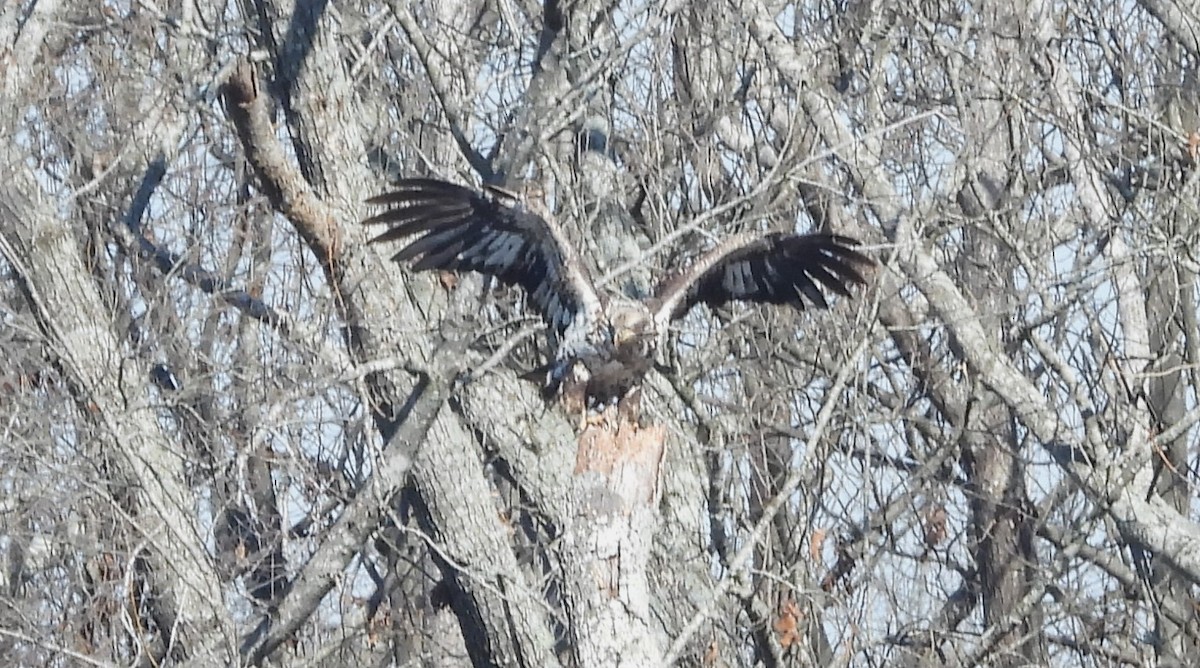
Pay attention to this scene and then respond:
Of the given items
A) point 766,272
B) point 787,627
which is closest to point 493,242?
point 766,272

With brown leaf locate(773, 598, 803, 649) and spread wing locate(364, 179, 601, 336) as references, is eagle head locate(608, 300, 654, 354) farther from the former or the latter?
brown leaf locate(773, 598, 803, 649)

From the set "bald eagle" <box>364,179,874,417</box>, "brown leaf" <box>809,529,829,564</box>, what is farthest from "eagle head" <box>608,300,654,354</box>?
"brown leaf" <box>809,529,829,564</box>

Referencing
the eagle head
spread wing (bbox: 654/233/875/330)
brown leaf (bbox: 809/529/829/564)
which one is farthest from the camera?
brown leaf (bbox: 809/529/829/564)

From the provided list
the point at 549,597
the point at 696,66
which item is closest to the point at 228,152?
the point at 696,66

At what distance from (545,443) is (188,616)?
1.64 m

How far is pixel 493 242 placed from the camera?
6.57 meters

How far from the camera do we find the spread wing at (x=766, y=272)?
6527 mm

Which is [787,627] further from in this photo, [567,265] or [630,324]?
[567,265]

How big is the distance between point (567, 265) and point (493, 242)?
1.20 ft

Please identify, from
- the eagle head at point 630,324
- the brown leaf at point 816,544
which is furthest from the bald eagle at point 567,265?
the brown leaf at point 816,544

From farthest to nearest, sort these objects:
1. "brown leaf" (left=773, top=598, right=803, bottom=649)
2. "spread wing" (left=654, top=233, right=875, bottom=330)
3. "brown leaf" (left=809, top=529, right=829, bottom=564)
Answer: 1. "brown leaf" (left=809, top=529, right=829, bottom=564)
2. "brown leaf" (left=773, top=598, right=803, bottom=649)
3. "spread wing" (left=654, top=233, right=875, bottom=330)

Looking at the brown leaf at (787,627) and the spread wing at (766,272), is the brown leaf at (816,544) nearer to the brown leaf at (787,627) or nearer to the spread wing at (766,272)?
the brown leaf at (787,627)

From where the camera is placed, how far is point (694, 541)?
26.5ft

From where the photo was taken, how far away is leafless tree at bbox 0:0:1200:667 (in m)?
6.89
